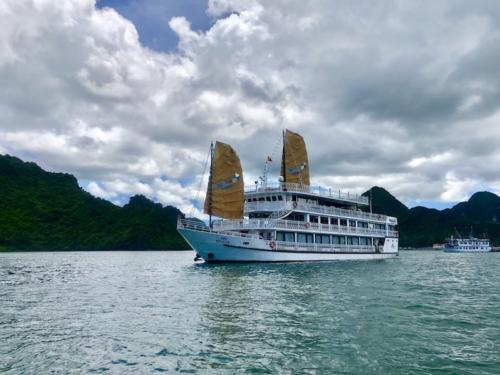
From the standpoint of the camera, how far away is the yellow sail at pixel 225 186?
141 ft

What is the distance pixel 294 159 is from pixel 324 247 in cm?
1317

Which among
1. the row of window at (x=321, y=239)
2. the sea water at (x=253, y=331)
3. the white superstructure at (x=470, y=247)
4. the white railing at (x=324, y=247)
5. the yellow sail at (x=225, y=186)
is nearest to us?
the sea water at (x=253, y=331)

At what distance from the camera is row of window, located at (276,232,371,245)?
145ft

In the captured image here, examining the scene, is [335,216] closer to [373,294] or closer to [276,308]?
[373,294]

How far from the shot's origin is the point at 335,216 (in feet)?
168

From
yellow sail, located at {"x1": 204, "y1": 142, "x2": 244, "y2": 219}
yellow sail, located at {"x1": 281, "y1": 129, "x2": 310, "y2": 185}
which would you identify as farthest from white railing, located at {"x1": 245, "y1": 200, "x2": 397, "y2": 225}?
yellow sail, located at {"x1": 281, "y1": 129, "x2": 310, "y2": 185}

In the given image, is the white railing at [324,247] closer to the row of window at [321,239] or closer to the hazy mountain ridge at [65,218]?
the row of window at [321,239]

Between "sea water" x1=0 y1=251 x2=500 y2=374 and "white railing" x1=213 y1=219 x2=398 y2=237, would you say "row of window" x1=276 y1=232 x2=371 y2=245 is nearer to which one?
"white railing" x1=213 y1=219 x2=398 y2=237

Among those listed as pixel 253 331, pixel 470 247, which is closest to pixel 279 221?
pixel 253 331

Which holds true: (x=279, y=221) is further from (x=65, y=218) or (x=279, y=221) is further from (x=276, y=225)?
(x=65, y=218)

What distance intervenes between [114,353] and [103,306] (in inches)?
308

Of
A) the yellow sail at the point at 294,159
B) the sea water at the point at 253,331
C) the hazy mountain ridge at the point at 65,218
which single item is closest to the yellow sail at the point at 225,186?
the yellow sail at the point at 294,159

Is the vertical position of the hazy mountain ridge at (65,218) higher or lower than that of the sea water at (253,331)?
higher

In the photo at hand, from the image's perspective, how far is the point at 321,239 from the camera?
49.3 meters
